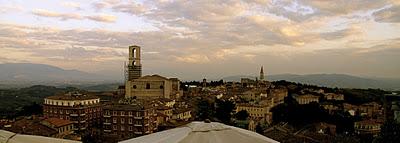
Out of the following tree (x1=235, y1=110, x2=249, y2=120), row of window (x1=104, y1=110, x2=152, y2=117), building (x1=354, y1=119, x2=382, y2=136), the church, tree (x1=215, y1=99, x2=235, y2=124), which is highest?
the church

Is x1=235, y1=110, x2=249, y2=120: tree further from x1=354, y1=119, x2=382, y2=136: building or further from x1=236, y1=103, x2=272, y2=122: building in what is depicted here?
x1=354, y1=119, x2=382, y2=136: building

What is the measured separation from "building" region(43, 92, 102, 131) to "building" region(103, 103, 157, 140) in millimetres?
1466

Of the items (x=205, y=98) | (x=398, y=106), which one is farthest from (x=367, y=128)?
(x=398, y=106)

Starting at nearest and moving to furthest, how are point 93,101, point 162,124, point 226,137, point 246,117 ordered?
point 226,137 < point 162,124 < point 93,101 < point 246,117

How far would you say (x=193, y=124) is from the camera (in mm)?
3812

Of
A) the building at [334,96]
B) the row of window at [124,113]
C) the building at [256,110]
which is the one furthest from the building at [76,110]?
the building at [334,96]

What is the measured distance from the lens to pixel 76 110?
86.0 ft

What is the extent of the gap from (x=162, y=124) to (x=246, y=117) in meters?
10.8

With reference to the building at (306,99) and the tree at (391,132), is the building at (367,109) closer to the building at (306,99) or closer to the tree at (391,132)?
the building at (306,99)

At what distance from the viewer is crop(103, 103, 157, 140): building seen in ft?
80.8

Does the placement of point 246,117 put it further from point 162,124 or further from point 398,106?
point 398,106

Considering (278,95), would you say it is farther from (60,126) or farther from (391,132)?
(391,132)

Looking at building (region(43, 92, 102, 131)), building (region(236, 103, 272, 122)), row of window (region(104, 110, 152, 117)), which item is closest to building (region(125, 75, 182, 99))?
building (region(236, 103, 272, 122))

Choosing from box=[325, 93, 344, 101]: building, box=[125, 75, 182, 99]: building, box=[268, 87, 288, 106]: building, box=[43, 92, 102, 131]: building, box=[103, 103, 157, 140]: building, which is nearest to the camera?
box=[103, 103, 157, 140]: building
